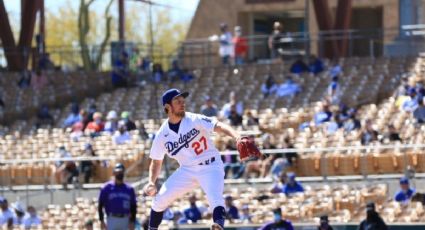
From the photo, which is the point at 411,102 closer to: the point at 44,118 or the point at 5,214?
the point at 5,214

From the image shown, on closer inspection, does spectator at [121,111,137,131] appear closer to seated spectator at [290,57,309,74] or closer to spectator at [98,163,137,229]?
seated spectator at [290,57,309,74]

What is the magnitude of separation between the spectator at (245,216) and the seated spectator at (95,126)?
7.60 m

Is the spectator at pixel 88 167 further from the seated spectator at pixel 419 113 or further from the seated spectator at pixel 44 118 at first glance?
the seated spectator at pixel 419 113

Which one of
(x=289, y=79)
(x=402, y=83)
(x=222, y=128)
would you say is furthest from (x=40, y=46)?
(x=222, y=128)

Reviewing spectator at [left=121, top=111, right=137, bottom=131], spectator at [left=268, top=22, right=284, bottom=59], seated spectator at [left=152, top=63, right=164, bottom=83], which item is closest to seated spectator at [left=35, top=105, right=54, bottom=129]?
seated spectator at [left=152, top=63, right=164, bottom=83]

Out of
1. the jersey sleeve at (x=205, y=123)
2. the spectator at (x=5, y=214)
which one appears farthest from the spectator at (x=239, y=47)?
the jersey sleeve at (x=205, y=123)

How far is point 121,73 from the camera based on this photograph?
35.9m

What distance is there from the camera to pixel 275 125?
1086 inches

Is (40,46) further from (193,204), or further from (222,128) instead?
(222,128)

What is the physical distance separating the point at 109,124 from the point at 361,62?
242 inches

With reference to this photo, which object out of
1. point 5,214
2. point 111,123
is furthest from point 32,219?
point 111,123

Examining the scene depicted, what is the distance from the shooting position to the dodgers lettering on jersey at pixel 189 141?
1363cm

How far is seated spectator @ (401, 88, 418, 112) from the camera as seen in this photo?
84.3 ft

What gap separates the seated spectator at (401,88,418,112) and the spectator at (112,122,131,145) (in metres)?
5.80
